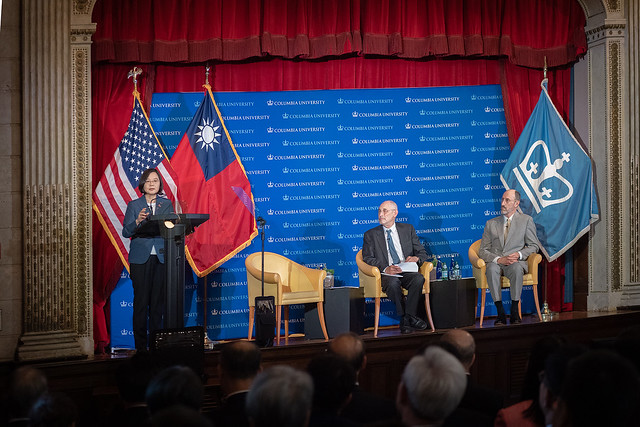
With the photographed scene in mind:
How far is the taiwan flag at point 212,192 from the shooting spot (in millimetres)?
7219

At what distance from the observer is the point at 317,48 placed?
306 inches

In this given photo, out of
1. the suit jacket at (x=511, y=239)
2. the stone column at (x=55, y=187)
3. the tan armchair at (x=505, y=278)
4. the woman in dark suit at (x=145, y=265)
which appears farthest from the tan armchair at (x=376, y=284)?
the stone column at (x=55, y=187)

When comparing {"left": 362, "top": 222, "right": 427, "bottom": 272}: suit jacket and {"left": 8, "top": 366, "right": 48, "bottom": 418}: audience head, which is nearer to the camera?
{"left": 8, "top": 366, "right": 48, "bottom": 418}: audience head

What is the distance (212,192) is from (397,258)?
5.94 feet

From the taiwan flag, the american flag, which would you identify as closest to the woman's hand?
the american flag

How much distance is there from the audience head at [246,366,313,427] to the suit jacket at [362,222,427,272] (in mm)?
5026

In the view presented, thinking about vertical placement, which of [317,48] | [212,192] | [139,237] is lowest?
[139,237]

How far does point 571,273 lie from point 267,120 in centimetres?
367

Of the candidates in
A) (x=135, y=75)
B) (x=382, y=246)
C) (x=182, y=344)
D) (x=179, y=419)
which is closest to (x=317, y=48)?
(x=135, y=75)

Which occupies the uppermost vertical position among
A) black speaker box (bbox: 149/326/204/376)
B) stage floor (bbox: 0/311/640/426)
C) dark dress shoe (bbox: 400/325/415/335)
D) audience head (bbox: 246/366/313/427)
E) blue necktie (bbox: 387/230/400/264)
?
blue necktie (bbox: 387/230/400/264)

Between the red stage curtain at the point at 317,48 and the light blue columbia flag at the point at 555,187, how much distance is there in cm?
47

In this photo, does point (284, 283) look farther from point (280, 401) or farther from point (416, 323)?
point (280, 401)

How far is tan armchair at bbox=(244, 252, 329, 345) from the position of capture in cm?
694

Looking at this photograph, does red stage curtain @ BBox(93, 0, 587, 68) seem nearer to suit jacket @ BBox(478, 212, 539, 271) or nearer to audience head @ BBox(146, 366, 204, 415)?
suit jacket @ BBox(478, 212, 539, 271)
